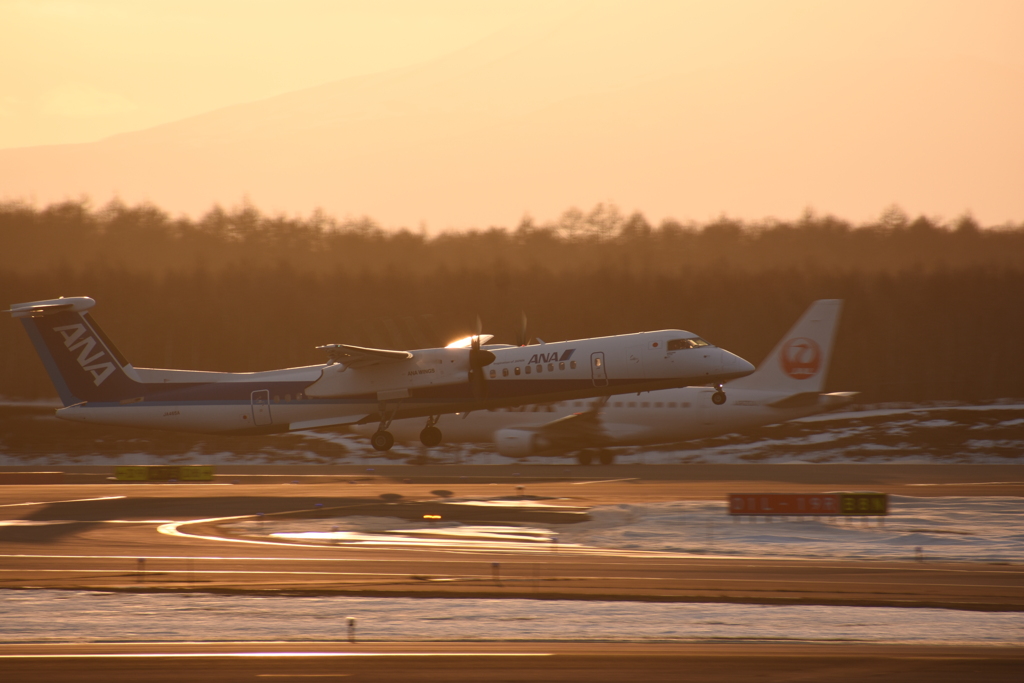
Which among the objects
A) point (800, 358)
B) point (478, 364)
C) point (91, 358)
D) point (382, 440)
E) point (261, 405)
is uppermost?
point (91, 358)

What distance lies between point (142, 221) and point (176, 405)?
4246cm

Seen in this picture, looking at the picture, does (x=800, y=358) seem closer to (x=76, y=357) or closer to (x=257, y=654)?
(x=76, y=357)

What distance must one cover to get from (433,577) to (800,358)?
26548 mm

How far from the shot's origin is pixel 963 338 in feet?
210

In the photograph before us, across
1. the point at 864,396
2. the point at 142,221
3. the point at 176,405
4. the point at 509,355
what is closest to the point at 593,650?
the point at 509,355

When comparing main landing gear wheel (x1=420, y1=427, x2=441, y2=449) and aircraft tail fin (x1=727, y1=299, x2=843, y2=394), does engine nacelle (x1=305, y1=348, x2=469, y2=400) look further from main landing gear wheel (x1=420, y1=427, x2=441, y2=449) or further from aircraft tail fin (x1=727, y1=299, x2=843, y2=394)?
aircraft tail fin (x1=727, y1=299, x2=843, y2=394)

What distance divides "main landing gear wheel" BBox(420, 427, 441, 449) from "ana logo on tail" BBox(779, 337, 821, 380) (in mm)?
14439

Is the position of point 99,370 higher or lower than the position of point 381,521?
higher

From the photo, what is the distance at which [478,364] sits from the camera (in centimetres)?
3616

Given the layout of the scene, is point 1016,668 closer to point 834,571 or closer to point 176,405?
point 834,571

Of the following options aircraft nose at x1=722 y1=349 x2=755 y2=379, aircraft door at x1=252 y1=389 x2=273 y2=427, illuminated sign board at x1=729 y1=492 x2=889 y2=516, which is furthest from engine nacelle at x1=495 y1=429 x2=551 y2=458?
illuminated sign board at x1=729 y1=492 x2=889 y2=516

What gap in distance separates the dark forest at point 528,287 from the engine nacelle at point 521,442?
21880mm

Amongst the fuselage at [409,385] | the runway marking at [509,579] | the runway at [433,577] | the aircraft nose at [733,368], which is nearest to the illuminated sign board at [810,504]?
the runway at [433,577]

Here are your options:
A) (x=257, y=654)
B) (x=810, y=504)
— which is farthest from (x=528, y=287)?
(x=257, y=654)
